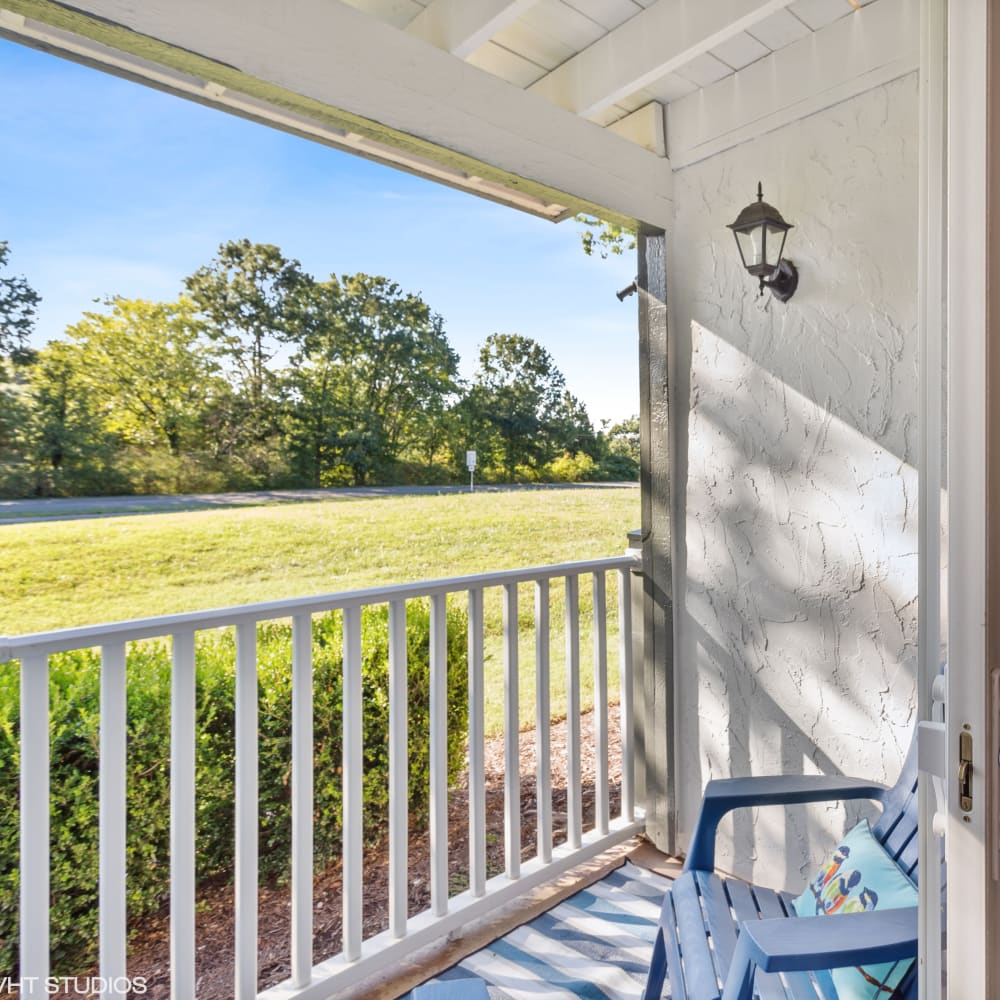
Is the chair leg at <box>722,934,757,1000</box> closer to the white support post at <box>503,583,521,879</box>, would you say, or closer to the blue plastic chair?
the blue plastic chair

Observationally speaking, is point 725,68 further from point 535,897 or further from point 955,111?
point 535,897

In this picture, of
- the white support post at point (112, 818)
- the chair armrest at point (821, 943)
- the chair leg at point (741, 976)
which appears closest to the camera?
the chair armrest at point (821, 943)

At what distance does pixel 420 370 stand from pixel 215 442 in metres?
1.05

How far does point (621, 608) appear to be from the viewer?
275 centimetres

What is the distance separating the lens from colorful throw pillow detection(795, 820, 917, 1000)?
121 cm

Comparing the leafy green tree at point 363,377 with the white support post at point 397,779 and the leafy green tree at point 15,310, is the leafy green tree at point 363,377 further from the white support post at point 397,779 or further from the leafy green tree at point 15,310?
the white support post at point 397,779

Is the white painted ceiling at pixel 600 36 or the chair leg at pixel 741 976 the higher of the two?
the white painted ceiling at pixel 600 36

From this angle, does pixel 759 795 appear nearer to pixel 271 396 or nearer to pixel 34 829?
pixel 34 829

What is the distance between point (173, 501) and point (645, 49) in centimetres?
219

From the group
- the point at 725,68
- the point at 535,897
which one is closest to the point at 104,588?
the point at 535,897

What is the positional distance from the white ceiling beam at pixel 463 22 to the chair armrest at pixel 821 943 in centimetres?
220

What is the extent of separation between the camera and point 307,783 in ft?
5.98

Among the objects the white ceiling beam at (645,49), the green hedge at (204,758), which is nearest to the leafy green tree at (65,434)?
the green hedge at (204,758)

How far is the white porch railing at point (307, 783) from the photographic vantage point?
1438mm
